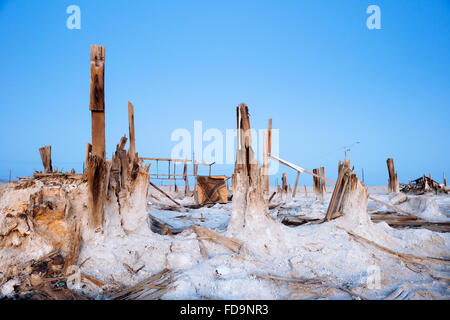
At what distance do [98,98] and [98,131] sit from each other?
51 centimetres

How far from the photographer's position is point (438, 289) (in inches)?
137

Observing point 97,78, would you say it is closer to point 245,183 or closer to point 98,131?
point 98,131

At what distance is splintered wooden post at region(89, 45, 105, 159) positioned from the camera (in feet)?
14.0

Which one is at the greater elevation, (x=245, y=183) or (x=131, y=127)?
(x=131, y=127)

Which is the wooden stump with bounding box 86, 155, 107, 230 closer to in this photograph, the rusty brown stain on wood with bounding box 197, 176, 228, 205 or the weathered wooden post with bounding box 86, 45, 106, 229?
the weathered wooden post with bounding box 86, 45, 106, 229

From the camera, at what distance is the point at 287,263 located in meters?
4.22

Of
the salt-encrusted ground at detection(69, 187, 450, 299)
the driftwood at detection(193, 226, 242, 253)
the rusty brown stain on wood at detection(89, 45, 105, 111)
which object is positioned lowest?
the salt-encrusted ground at detection(69, 187, 450, 299)

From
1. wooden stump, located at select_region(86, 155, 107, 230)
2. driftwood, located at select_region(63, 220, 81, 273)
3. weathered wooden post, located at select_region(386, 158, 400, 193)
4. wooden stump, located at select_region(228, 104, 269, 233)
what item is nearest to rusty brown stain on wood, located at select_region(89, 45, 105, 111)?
wooden stump, located at select_region(86, 155, 107, 230)

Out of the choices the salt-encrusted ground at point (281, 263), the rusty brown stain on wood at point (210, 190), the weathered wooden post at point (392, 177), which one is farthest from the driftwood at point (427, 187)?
the salt-encrusted ground at point (281, 263)

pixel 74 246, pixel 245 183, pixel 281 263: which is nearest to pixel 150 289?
pixel 74 246

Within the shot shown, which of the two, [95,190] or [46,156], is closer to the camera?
[95,190]

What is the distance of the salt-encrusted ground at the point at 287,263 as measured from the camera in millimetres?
3297
